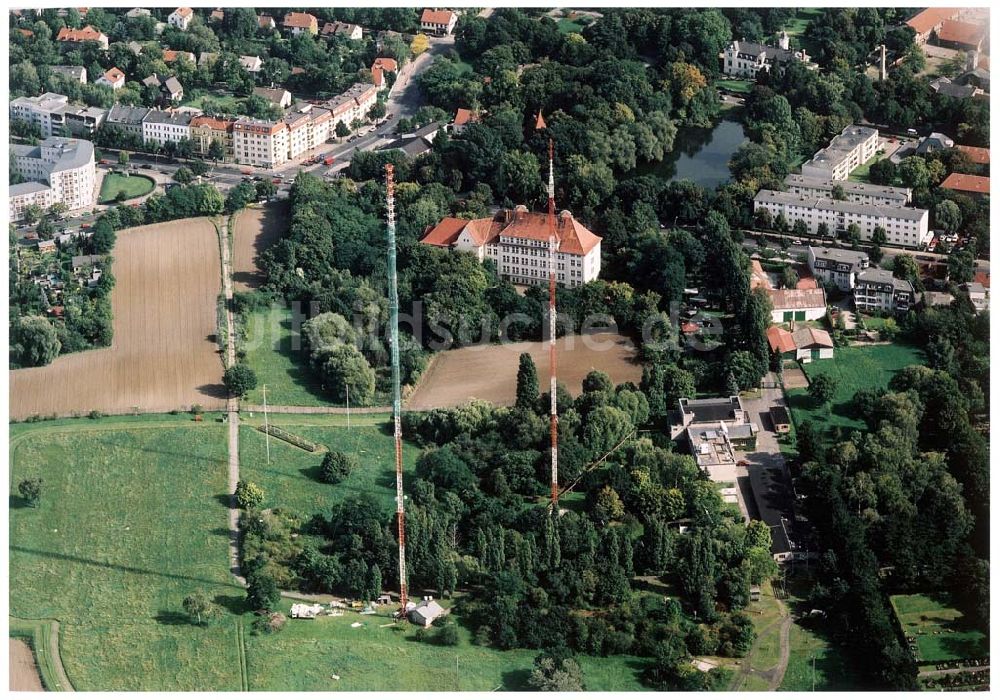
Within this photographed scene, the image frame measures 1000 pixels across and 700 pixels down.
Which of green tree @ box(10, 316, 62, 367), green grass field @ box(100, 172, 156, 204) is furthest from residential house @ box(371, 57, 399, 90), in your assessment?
Result: green tree @ box(10, 316, 62, 367)

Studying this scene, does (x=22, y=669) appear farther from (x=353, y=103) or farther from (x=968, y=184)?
(x=968, y=184)

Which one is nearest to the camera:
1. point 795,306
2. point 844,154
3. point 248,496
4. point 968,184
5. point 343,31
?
point 248,496

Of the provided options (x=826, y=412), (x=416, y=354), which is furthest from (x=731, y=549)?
(x=416, y=354)

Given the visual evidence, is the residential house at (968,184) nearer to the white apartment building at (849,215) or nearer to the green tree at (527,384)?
the white apartment building at (849,215)

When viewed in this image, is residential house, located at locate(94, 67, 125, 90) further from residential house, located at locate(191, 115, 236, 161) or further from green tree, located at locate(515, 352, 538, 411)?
green tree, located at locate(515, 352, 538, 411)

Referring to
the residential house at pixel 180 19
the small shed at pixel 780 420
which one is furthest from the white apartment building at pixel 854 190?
the residential house at pixel 180 19

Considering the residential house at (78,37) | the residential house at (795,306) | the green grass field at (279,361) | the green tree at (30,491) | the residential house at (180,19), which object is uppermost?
the residential house at (180,19)

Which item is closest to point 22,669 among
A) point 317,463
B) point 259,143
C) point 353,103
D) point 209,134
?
point 317,463
